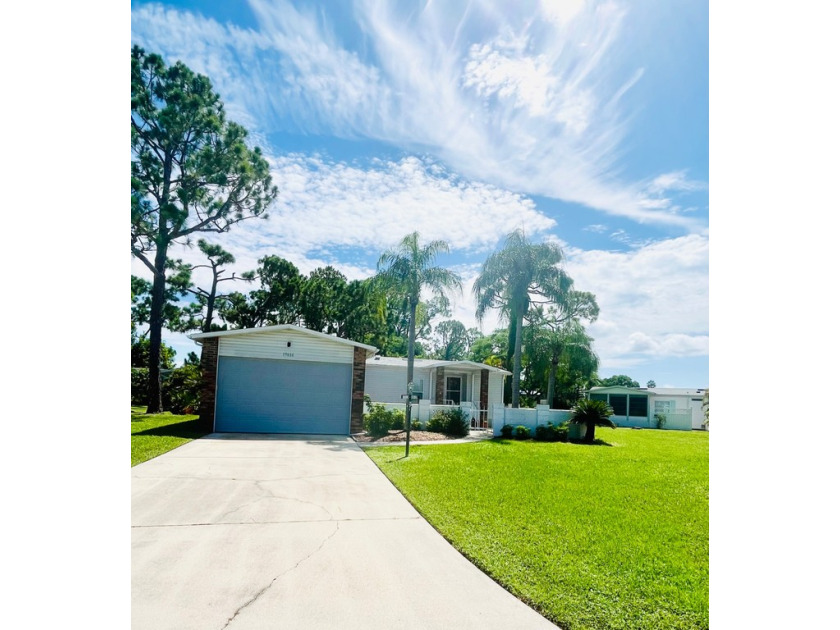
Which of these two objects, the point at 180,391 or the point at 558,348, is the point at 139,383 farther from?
the point at 558,348

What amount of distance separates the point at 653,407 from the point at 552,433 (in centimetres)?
1472

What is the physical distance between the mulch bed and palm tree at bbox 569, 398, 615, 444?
12.3ft

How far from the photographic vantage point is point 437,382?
66.6ft

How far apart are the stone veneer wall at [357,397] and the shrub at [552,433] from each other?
527cm

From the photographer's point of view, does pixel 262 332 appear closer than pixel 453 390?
Yes

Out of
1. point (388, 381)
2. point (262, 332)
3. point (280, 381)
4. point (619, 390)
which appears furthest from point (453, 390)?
point (619, 390)

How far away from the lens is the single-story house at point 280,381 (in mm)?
13516

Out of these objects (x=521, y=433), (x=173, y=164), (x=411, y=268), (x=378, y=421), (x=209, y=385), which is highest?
(x=173, y=164)

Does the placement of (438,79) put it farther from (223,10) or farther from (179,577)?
(179,577)

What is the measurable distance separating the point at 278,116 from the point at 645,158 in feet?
12.8

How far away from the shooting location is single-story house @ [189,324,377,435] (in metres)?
13.5

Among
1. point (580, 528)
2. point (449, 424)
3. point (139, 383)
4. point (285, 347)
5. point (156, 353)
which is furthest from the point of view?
point (139, 383)

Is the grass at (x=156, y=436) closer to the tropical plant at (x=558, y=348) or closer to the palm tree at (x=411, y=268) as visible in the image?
the palm tree at (x=411, y=268)
